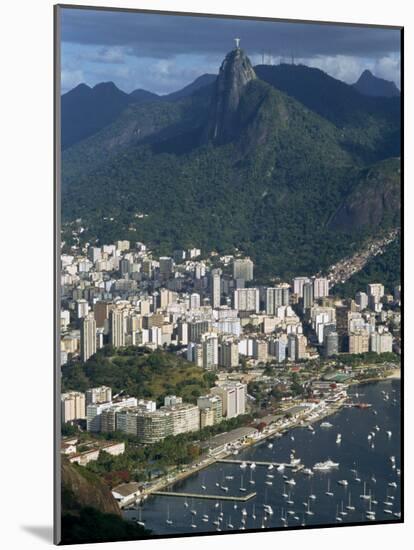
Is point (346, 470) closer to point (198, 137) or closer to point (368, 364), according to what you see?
point (368, 364)

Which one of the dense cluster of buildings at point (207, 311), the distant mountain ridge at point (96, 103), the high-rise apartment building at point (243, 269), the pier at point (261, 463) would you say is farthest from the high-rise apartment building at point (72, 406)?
the distant mountain ridge at point (96, 103)

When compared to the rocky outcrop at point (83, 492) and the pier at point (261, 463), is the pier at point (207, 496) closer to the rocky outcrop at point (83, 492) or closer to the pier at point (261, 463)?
the pier at point (261, 463)

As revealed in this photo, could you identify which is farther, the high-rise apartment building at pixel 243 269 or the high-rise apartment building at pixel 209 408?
the high-rise apartment building at pixel 243 269

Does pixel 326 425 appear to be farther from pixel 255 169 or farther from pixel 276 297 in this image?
pixel 255 169

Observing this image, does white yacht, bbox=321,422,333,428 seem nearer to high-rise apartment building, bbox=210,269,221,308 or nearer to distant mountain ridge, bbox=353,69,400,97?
high-rise apartment building, bbox=210,269,221,308

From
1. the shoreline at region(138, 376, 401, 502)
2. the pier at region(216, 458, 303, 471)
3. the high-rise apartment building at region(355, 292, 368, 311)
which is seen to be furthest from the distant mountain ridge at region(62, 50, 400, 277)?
the pier at region(216, 458, 303, 471)

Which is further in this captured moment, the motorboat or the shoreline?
the motorboat

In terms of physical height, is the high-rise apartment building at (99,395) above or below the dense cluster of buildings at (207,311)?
below
